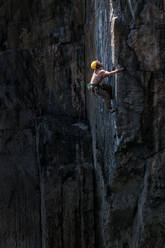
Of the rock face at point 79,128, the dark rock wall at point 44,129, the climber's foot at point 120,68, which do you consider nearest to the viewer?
the climber's foot at point 120,68

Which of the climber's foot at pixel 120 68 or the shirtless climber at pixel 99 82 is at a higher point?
the climber's foot at pixel 120 68

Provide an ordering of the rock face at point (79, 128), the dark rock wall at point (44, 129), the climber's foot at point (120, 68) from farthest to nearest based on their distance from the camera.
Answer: the dark rock wall at point (44, 129) < the rock face at point (79, 128) < the climber's foot at point (120, 68)

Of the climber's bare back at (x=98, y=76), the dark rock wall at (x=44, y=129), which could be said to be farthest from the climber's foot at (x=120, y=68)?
the dark rock wall at (x=44, y=129)

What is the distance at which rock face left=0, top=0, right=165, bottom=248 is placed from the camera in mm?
4695

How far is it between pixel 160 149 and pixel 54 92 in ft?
11.4

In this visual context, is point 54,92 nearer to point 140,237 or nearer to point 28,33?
point 28,33

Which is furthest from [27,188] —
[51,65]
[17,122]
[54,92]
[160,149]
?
[160,149]

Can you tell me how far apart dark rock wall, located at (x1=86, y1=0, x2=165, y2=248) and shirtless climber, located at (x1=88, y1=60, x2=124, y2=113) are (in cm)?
14

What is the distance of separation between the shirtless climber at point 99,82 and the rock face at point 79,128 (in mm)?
136

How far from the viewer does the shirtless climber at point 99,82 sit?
4480 mm

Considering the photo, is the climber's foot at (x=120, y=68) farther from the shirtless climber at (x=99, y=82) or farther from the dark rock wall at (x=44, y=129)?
the dark rock wall at (x=44, y=129)

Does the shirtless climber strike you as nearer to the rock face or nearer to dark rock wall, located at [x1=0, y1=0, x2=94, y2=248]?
the rock face

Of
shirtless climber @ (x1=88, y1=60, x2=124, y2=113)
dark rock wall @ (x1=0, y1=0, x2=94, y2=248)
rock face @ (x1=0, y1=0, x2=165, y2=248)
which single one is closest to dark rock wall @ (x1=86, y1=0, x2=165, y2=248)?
rock face @ (x1=0, y1=0, x2=165, y2=248)

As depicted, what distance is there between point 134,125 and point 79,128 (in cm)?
237
